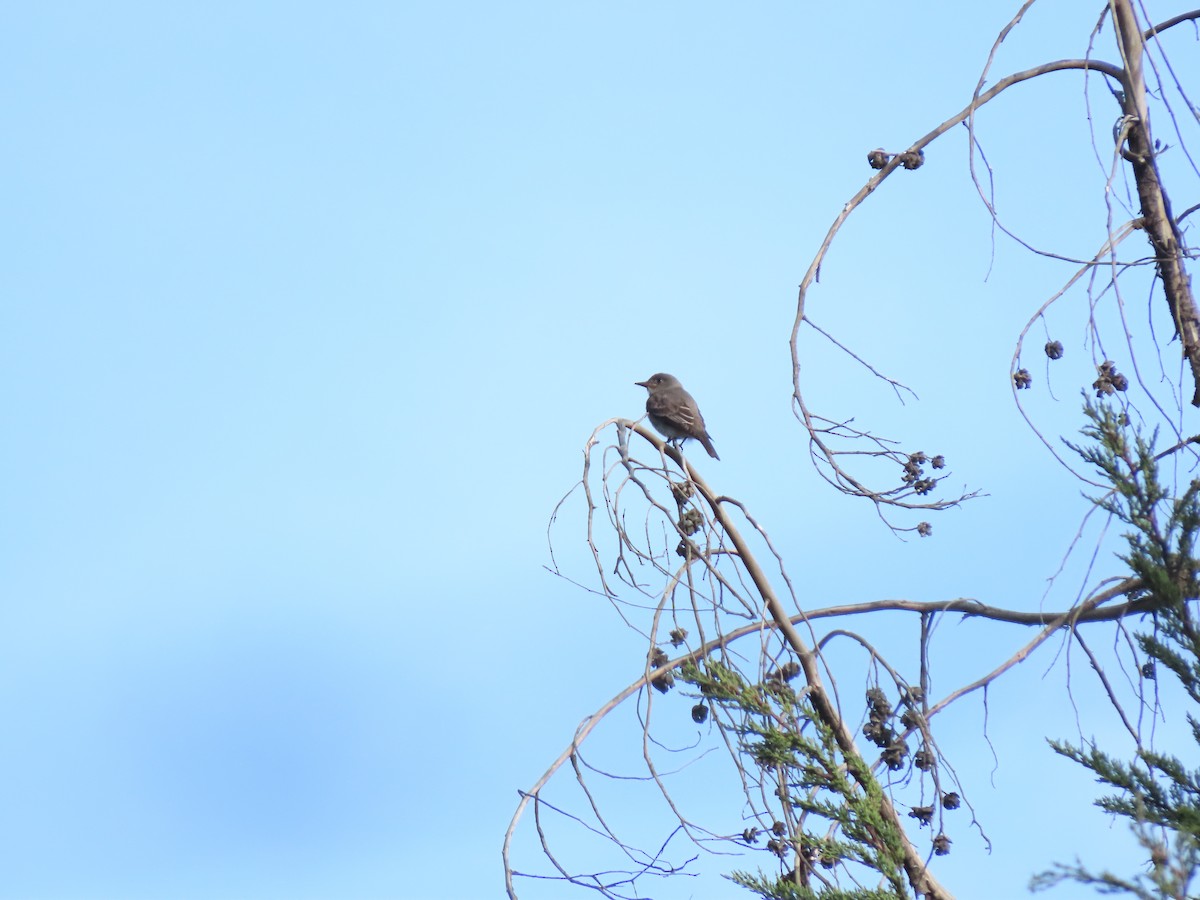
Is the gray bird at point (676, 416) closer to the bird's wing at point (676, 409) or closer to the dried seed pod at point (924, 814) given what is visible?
the bird's wing at point (676, 409)

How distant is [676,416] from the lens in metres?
10.2

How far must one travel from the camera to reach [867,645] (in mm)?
4391

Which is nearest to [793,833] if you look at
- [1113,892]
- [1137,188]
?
[1113,892]

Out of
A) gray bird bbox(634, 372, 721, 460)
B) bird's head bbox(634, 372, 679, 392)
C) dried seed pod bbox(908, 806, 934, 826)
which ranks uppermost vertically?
bird's head bbox(634, 372, 679, 392)

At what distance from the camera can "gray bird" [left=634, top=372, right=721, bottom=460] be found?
404 inches

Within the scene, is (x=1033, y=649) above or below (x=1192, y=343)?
below

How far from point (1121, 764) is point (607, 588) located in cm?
153

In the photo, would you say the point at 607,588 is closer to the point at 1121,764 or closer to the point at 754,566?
the point at 754,566

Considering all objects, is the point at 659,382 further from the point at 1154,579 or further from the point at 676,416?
the point at 1154,579

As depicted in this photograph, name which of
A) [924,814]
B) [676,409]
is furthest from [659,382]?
[924,814]

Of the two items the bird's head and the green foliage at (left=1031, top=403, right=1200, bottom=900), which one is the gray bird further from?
the green foliage at (left=1031, top=403, right=1200, bottom=900)

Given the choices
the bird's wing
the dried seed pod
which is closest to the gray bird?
the bird's wing

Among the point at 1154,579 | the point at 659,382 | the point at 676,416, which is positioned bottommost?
the point at 1154,579

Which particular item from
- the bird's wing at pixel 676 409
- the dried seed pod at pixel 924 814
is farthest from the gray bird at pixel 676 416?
the dried seed pod at pixel 924 814
